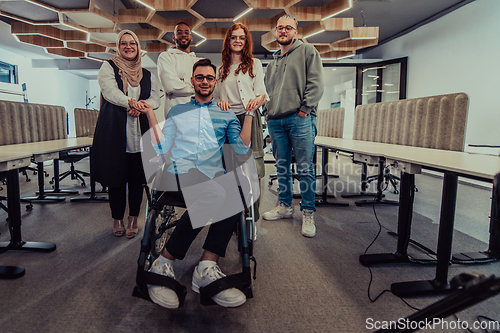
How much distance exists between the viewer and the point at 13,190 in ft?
6.08

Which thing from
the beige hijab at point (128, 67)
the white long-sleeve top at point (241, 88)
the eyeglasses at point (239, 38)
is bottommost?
the white long-sleeve top at point (241, 88)

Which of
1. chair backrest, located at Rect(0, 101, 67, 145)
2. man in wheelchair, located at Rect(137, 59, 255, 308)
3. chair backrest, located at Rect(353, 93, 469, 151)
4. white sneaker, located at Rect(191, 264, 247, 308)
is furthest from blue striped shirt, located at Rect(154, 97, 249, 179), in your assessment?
chair backrest, located at Rect(0, 101, 67, 145)

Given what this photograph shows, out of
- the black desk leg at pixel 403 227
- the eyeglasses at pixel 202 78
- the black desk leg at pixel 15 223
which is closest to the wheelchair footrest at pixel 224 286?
the black desk leg at pixel 403 227

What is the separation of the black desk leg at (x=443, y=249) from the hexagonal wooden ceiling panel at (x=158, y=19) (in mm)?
3378

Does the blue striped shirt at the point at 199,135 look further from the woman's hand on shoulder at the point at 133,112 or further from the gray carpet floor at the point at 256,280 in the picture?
the gray carpet floor at the point at 256,280

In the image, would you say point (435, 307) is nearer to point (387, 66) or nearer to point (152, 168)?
point (152, 168)

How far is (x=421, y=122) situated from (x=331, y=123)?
159 cm

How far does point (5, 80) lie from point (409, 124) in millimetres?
9886

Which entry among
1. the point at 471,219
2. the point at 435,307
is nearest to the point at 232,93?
the point at 435,307

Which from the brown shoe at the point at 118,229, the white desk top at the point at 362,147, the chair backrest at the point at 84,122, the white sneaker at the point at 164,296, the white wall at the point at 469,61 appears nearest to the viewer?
the white sneaker at the point at 164,296

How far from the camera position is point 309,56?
2178 mm

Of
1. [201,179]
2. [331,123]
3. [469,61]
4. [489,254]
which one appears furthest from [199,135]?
[469,61]

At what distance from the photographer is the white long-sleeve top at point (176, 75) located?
73.7 inches

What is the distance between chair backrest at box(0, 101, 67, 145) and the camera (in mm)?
2387
